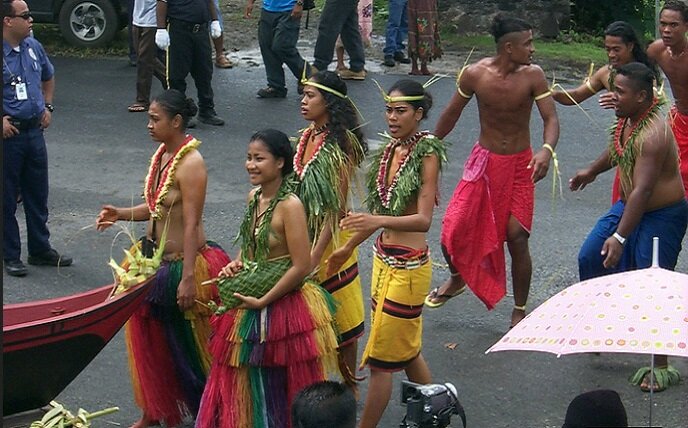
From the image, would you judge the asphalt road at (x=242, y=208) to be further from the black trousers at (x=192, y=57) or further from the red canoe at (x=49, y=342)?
the red canoe at (x=49, y=342)

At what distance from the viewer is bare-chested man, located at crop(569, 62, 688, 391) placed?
6039 millimetres

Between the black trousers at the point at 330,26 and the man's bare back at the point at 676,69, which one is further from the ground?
the man's bare back at the point at 676,69

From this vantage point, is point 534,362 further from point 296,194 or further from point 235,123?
point 235,123

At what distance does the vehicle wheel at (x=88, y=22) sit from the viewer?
13.7m

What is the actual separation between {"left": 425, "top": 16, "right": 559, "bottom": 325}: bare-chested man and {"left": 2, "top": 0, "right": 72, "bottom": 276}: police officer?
2835 mm

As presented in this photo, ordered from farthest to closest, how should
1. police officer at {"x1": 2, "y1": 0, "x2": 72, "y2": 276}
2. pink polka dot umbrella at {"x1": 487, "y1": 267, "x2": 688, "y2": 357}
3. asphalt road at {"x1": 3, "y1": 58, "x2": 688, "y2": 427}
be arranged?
police officer at {"x1": 2, "y1": 0, "x2": 72, "y2": 276} < asphalt road at {"x1": 3, "y1": 58, "x2": 688, "y2": 427} < pink polka dot umbrella at {"x1": 487, "y1": 267, "x2": 688, "y2": 357}

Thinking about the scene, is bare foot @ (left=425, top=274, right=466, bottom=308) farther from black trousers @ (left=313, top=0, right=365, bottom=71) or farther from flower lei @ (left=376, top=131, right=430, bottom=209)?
black trousers @ (left=313, top=0, right=365, bottom=71)

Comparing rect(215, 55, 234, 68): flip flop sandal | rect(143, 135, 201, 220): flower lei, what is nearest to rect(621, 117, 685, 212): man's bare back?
rect(143, 135, 201, 220): flower lei

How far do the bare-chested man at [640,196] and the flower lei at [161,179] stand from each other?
2.27 m

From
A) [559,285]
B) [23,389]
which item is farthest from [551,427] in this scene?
[23,389]

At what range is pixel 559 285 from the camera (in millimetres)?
7773

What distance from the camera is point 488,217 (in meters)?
6.84

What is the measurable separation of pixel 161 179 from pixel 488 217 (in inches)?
83.8

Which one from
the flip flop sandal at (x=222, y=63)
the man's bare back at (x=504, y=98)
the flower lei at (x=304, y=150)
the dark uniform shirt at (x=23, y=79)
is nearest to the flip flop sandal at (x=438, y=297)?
the man's bare back at (x=504, y=98)
